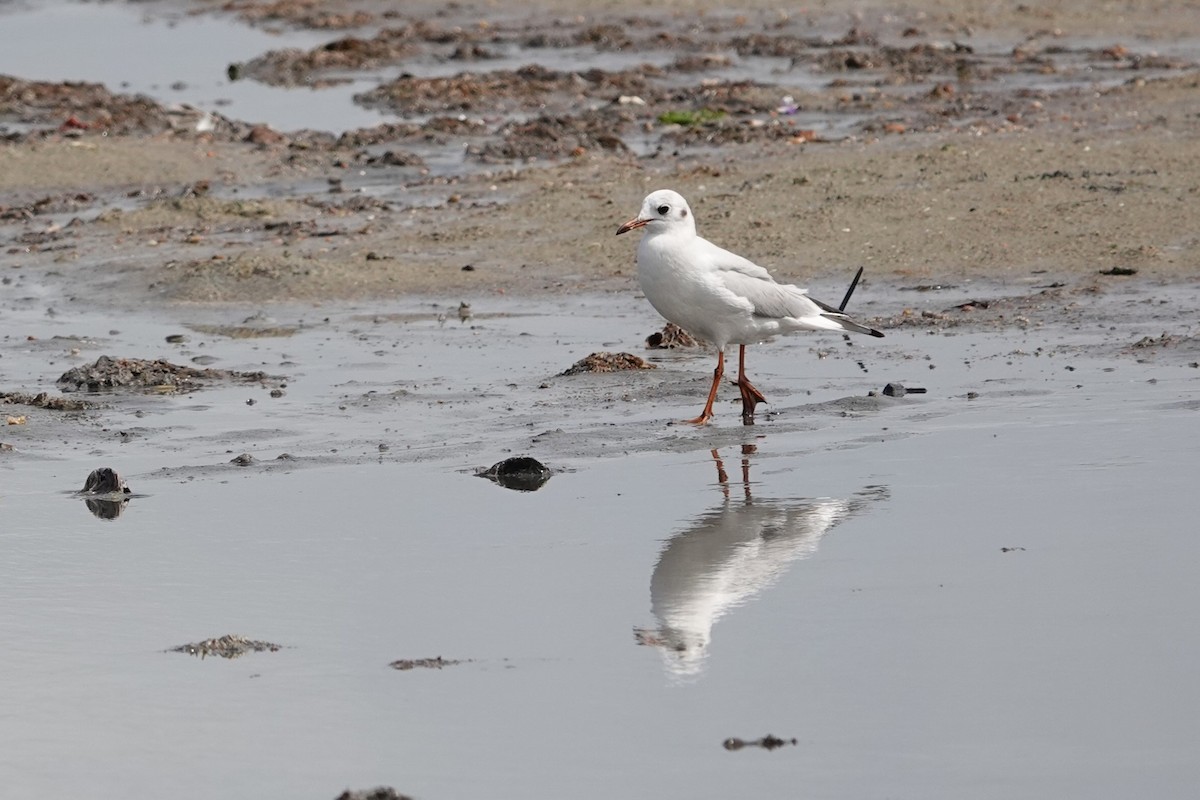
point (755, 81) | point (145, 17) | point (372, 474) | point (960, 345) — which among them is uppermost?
point (145, 17)

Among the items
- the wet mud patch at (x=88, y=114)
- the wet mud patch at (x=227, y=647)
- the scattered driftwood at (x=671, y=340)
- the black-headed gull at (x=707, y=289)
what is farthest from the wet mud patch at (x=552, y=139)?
the wet mud patch at (x=227, y=647)

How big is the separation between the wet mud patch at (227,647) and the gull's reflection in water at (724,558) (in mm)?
1022

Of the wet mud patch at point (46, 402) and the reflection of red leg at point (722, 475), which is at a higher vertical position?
the wet mud patch at point (46, 402)

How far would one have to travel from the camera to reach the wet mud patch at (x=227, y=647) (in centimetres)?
517

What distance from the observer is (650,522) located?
6.42 m

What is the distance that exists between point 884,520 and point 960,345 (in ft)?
11.5

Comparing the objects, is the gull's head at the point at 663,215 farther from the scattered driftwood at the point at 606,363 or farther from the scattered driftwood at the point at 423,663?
the scattered driftwood at the point at 423,663

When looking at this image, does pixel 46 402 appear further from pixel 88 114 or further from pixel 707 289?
pixel 88 114

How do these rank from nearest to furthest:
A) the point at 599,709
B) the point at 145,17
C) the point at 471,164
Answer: the point at 599,709, the point at 471,164, the point at 145,17

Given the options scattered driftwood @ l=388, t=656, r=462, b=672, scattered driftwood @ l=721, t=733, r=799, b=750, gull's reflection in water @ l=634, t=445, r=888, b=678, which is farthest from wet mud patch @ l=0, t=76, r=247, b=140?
scattered driftwood @ l=721, t=733, r=799, b=750

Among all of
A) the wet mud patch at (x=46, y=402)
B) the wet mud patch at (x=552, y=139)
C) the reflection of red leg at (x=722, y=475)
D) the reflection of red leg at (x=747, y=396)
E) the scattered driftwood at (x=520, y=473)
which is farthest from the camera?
the wet mud patch at (x=552, y=139)

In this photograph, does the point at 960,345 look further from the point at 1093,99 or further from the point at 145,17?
the point at 145,17

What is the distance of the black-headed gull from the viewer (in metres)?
8.39

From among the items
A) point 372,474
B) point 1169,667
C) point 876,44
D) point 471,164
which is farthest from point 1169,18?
point 1169,667
